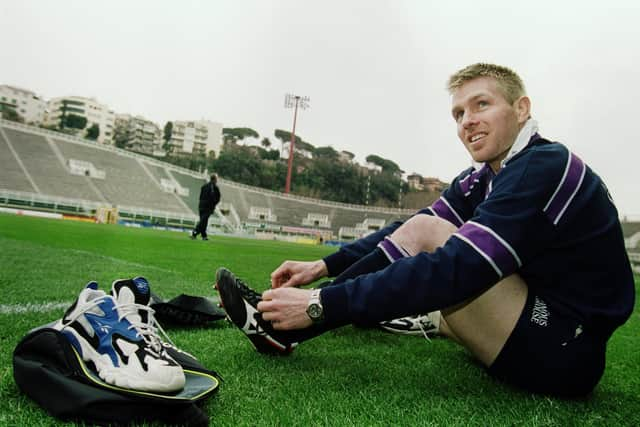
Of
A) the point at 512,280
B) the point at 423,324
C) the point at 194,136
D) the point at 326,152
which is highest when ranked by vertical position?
the point at 194,136

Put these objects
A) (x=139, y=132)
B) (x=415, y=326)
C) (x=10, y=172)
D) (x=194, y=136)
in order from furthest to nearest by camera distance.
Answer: (x=194, y=136) → (x=139, y=132) → (x=10, y=172) → (x=415, y=326)

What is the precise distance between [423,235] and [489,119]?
494mm

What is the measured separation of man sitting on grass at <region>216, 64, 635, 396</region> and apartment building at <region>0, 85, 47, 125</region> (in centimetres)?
9152

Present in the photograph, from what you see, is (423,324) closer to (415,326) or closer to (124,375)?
(415,326)

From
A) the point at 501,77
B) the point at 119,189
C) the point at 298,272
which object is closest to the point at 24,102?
the point at 119,189

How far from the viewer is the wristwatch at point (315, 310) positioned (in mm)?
1359

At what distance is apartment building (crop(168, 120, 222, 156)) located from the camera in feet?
293

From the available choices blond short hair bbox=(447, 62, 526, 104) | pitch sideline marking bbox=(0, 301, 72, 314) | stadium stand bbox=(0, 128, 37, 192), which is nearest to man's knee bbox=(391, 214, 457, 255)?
blond short hair bbox=(447, 62, 526, 104)

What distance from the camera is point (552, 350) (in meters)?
1.43

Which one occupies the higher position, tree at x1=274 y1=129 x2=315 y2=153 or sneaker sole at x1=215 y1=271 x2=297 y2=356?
tree at x1=274 y1=129 x2=315 y2=153

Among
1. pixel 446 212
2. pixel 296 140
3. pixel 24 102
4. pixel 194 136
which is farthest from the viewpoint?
pixel 194 136

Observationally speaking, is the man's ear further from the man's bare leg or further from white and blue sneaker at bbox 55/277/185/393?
white and blue sneaker at bbox 55/277/185/393

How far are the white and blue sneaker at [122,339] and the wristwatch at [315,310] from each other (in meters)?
0.40

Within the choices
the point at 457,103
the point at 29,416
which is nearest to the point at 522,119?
the point at 457,103
